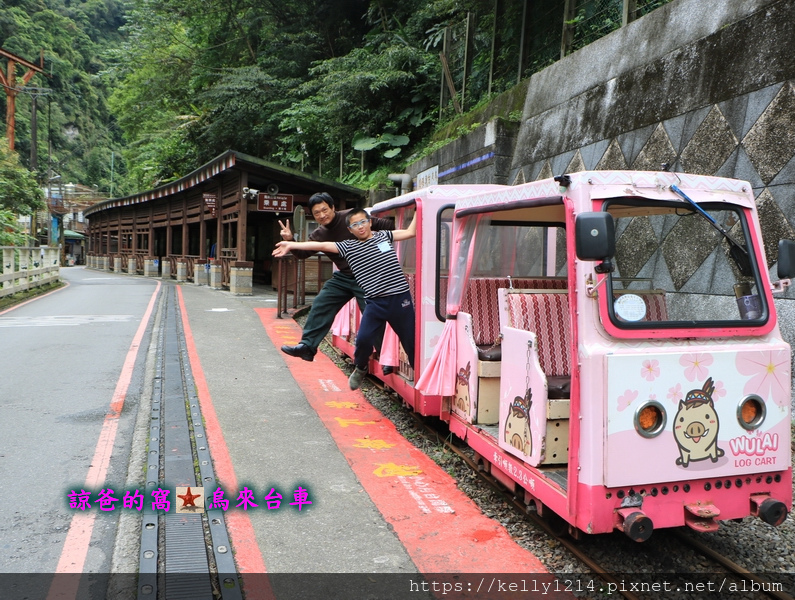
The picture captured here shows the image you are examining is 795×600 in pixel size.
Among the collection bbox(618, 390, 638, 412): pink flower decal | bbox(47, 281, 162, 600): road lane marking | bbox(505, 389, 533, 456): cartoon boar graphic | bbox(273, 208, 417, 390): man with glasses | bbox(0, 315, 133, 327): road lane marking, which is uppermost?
bbox(273, 208, 417, 390): man with glasses

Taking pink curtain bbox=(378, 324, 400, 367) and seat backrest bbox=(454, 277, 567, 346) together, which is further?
pink curtain bbox=(378, 324, 400, 367)

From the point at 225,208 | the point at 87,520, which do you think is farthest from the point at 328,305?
the point at 225,208

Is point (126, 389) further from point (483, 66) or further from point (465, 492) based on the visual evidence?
point (483, 66)

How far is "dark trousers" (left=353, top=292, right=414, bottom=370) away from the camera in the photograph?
5898 millimetres

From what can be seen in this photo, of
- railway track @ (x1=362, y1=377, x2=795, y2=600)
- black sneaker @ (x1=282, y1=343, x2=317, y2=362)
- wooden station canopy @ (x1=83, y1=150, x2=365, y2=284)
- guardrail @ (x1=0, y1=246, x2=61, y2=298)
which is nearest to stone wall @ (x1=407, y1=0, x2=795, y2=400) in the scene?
railway track @ (x1=362, y1=377, x2=795, y2=600)

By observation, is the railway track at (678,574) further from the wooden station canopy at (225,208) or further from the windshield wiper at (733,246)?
the wooden station canopy at (225,208)

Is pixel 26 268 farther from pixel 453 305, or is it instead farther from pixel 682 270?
pixel 682 270

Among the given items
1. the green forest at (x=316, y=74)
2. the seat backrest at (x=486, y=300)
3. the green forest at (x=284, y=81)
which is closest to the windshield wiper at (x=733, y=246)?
the seat backrest at (x=486, y=300)

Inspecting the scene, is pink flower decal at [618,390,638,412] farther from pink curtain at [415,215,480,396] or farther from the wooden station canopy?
the wooden station canopy

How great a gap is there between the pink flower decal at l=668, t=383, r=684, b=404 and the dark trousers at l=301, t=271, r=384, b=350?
11.9ft

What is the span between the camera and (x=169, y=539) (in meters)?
3.82

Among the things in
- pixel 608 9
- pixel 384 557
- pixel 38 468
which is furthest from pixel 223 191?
pixel 384 557

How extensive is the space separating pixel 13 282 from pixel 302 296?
26.5 feet

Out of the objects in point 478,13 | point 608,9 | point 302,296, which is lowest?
point 302,296
